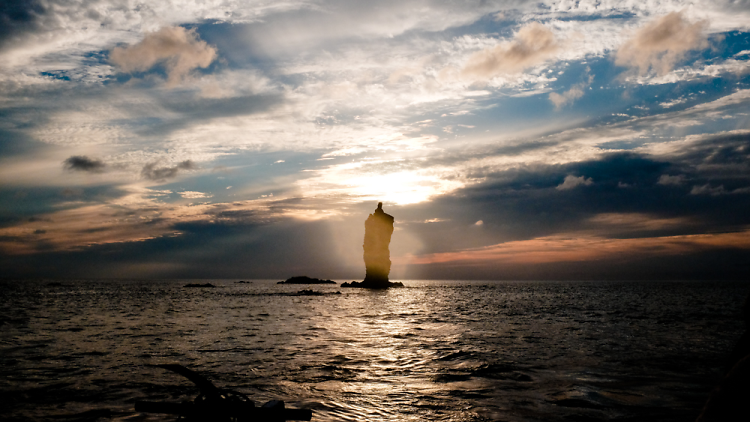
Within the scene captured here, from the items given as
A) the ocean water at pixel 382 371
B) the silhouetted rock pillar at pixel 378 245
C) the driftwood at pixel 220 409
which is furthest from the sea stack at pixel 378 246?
the driftwood at pixel 220 409

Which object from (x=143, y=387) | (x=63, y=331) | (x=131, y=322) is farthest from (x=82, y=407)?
(x=131, y=322)

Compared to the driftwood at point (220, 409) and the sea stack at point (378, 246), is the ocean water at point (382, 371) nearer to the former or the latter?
the driftwood at point (220, 409)

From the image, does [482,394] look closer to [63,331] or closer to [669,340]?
[669,340]

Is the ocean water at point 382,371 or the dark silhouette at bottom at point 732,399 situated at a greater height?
the dark silhouette at bottom at point 732,399

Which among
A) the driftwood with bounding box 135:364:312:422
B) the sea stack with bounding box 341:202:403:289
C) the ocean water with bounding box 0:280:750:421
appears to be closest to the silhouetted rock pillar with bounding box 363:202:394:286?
the sea stack with bounding box 341:202:403:289

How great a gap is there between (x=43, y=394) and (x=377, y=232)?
426 feet

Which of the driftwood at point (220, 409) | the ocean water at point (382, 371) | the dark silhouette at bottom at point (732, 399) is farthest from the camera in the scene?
the ocean water at point (382, 371)

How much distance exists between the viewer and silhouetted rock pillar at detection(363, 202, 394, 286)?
143 m

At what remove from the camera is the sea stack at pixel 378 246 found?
143 m

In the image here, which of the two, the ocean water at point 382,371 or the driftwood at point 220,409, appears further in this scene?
the ocean water at point 382,371

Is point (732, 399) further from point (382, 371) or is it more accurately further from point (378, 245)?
point (378, 245)

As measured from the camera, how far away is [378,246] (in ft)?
468

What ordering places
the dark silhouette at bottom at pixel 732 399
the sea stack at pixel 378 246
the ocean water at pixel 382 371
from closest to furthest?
the dark silhouette at bottom at pixel 732 399
the ocean water at pixel 382 371
the sea stack at pixel 378 246

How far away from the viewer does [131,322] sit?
3631 centimetres
